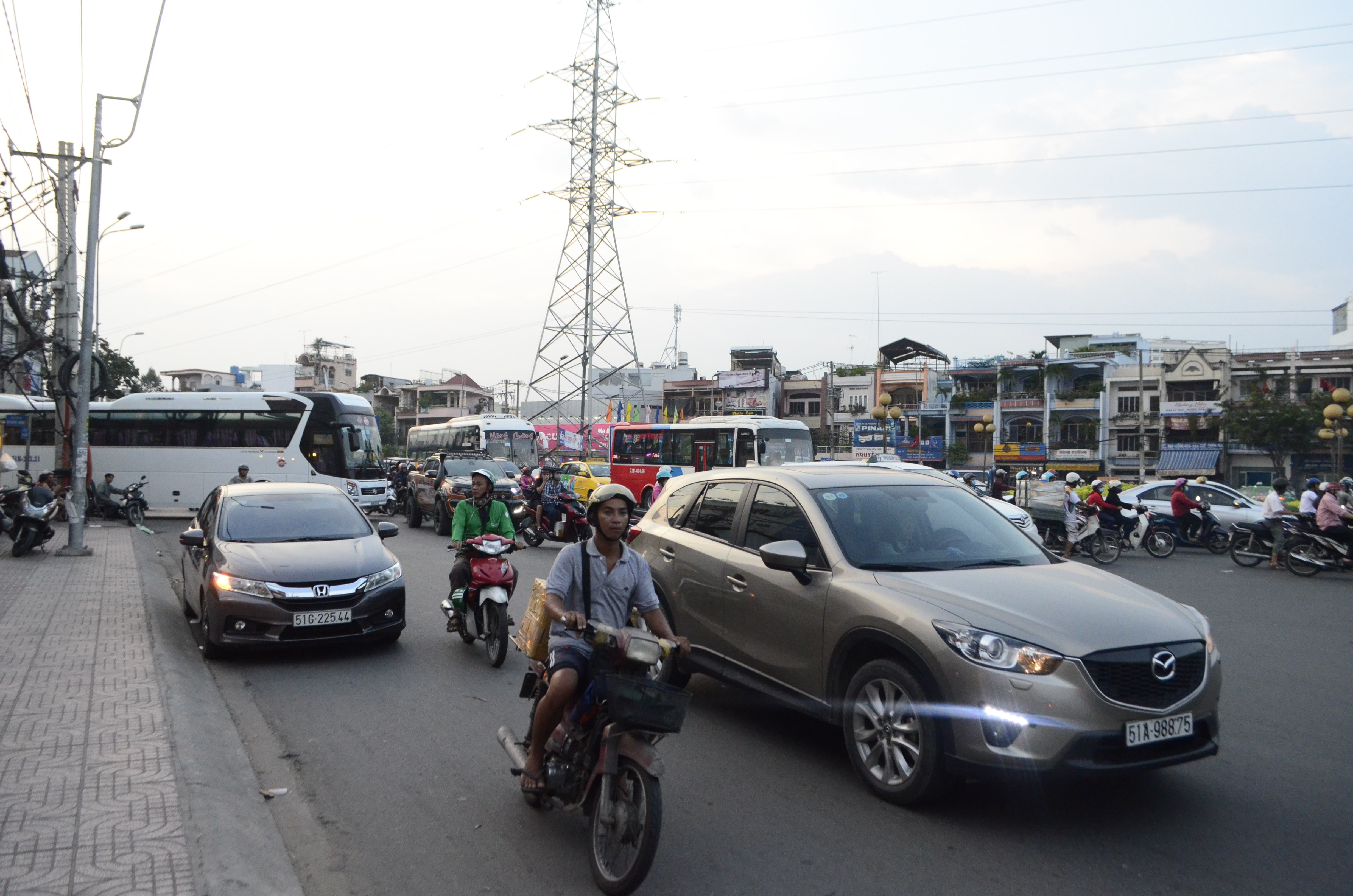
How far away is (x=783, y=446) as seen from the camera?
85.4 feet

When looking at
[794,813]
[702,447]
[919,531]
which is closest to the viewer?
[794,813]

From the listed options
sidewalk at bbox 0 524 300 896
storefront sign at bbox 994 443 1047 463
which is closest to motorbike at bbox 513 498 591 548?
sidewalk at bbox 0 524 300 896

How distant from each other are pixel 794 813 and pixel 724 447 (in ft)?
72.6

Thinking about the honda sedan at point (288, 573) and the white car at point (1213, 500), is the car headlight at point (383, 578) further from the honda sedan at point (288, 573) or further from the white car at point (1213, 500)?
the white car at point (1213, 500)

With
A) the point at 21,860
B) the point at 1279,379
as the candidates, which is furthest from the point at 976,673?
the point at 1279,379

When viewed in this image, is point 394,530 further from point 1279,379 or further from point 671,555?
point 1279,379

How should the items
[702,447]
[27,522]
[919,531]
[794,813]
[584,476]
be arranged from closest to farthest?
[794,813] < [919,531] < [27,522] < [584,476] < [702,447]

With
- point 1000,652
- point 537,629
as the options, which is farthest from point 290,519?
point 1000,652

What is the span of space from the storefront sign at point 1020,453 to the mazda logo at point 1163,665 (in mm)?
54168

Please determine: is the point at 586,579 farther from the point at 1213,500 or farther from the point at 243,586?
the point at 1213,500

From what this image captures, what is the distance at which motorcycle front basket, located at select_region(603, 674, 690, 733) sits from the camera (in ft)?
11.7

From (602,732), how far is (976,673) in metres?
1.68

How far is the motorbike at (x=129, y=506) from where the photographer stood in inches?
921

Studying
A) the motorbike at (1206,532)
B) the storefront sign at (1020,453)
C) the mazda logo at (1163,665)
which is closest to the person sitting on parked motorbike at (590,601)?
the mazda logo at (1163,665)
